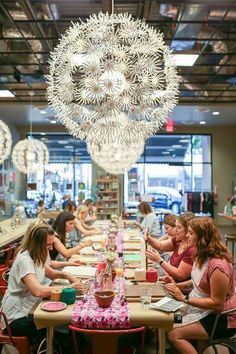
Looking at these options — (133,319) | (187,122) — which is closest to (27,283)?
(133,319)

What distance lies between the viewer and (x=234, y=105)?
35.1ft

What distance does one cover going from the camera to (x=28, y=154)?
8.66m

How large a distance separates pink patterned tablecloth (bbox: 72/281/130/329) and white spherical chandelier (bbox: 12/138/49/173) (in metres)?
6.53

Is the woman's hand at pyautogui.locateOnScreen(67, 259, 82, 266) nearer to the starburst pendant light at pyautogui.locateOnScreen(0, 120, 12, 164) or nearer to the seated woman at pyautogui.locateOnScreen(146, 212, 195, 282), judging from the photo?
the seated woman at pyautogui.locateOnScreen(146, 212, 195, 282)

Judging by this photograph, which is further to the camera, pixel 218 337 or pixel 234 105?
pixel 234 105

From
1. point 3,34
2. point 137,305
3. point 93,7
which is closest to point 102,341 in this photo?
point 137,305

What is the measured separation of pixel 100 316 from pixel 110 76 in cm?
161

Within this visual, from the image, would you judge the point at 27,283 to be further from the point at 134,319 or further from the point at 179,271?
the point at 179,271

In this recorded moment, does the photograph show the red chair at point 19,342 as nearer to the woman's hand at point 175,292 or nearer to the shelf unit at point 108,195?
the woman's hand at point 175,292

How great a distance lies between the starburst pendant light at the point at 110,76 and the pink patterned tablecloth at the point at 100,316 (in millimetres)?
1342

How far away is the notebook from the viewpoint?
247cm

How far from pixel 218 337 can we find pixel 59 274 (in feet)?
4.58

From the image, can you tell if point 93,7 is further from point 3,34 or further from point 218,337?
point 218,337

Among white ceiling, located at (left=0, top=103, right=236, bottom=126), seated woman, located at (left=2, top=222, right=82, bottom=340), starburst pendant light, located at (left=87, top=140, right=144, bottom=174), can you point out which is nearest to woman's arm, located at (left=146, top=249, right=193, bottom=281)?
seated woman, located at (left=2, top=222, right=82, bottom=340)
